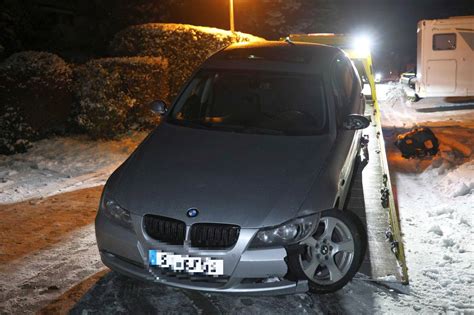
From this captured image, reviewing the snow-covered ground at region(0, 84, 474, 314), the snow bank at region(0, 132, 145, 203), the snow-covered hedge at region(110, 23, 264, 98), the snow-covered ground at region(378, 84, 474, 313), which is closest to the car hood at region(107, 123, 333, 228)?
the snow-covered ground at region(0, 84, 474, 314)

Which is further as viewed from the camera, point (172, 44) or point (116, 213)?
point (172, 44)

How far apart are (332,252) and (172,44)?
880 centimetres

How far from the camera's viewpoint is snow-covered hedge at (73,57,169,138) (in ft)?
32.8

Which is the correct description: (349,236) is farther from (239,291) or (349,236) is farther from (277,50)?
(277,50)

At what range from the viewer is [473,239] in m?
5.73

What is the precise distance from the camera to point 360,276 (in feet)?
15.6

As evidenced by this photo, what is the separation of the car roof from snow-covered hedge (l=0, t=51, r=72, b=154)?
4.46 m

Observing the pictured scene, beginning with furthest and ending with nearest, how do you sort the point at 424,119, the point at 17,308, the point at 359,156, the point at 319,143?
the point at 424,119, the point at 359,156, the point at 319,143, the point at 17,308

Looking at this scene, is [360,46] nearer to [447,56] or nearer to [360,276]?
[360,276]

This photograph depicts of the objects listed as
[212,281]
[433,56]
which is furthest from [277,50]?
[433,56]

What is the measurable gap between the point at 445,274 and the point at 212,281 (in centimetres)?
229

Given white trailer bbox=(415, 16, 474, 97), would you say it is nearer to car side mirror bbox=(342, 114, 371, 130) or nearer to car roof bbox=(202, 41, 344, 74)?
A: car roof bbox=(202, 41, 344, 74)

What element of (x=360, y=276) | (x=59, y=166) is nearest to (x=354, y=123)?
(x=360, y=276)

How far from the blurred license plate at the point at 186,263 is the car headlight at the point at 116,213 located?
32 centimetres
